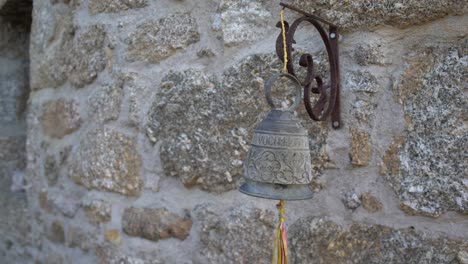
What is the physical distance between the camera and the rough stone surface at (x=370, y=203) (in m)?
1.06

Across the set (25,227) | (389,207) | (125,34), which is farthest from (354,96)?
(25,227)

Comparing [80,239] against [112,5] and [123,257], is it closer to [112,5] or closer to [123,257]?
[123,257]

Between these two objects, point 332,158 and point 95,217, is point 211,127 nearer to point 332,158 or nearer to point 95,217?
point 332,158

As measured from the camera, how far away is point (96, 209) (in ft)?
5.12

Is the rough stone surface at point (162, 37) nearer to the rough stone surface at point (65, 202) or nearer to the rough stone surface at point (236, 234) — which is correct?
the rough stone surface at point (236, 234)

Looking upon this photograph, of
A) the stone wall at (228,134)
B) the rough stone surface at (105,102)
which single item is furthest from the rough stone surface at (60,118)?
the rough stone surface at (105,102)

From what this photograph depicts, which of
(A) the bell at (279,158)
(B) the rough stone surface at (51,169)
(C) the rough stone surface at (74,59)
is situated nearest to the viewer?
(A) the bell at (279,158)

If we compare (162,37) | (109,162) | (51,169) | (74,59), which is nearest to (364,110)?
(162,37)

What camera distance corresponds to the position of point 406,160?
1.02 meters

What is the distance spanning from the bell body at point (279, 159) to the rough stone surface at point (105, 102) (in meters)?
0.71

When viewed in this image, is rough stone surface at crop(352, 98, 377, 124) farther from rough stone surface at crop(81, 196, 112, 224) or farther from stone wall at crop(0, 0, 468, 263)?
rough stone surface at crop(81, 196, 112, 224)

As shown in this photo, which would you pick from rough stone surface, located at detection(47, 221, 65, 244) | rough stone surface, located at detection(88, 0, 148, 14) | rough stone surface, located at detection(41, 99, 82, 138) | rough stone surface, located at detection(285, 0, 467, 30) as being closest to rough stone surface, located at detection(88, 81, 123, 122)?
rough stone surface, located at detection(41, 99, 82, 138)

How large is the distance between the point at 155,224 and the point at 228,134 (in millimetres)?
372

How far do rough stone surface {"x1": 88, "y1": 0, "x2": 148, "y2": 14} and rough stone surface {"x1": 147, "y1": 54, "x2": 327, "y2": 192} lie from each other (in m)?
0.26
